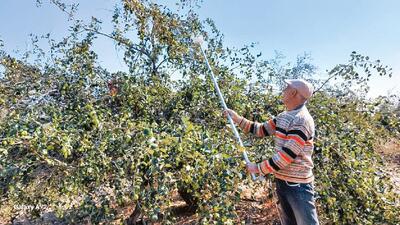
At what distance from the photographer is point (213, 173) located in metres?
2.23

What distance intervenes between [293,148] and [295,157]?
7cm

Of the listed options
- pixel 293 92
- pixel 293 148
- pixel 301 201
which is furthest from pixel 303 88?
pixel 301 201

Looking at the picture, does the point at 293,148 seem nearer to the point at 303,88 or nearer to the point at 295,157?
the point at 295,157

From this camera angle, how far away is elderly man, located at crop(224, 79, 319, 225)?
2084 millimetres

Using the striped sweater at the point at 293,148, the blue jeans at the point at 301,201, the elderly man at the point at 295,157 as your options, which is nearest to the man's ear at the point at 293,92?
the elderly man at the point at 295,157

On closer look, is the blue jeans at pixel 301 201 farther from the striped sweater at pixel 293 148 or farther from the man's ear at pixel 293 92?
the man's ear at pixel 293 92

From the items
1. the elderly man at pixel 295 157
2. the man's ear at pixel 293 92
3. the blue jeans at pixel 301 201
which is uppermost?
the man's ear at pixel 293 92

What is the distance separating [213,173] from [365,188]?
151 centimetres

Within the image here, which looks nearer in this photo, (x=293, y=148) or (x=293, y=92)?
(x=293, y=148)

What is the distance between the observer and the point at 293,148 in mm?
2064

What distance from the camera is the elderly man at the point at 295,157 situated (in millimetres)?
2084

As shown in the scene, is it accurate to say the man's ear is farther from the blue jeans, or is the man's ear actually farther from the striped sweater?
the blue jeans

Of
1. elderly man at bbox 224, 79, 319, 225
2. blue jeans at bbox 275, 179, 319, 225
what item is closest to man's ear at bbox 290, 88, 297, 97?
elderly man at bbox 224, 79, 319, 225

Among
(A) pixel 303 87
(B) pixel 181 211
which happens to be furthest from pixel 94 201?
(B) pixel 181 211
